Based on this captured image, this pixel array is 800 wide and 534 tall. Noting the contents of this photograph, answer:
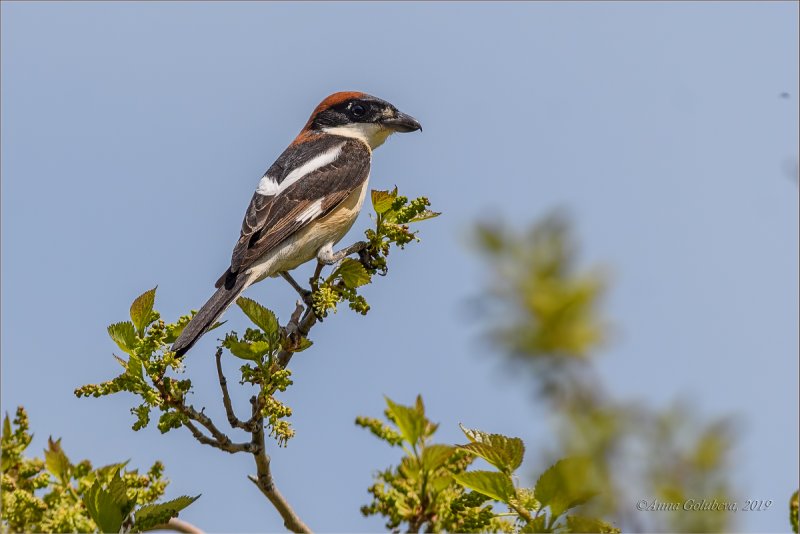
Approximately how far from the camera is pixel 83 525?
2652 mm

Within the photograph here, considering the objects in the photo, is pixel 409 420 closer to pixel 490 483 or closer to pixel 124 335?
pixel 490 483

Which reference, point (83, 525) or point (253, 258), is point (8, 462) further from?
point (253, 258)

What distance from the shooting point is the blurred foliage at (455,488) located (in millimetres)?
1964

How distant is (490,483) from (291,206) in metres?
3.87

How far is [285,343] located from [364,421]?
126 centimetres

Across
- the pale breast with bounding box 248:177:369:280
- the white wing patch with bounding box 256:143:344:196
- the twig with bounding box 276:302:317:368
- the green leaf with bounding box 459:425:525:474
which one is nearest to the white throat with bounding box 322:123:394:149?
the white wing patch with bounding box 256:143:344:196

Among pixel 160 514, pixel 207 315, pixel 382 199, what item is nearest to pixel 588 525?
pixel 160 514

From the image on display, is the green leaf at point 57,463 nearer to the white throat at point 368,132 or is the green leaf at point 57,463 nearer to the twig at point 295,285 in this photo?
the twig at point 295,285

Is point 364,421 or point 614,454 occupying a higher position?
point 364,421

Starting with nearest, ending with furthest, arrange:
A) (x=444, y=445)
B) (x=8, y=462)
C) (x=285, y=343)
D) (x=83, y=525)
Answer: (x=444, y=445) < (x=83, y=525) < (x=8, y=462) < (x=285, y=343)

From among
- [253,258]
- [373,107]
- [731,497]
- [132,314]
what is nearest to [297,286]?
[253,258]

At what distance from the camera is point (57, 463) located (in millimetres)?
3008

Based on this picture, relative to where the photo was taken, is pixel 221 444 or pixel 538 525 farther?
pixel 221 444

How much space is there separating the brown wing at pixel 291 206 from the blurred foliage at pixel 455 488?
308 centimetres
